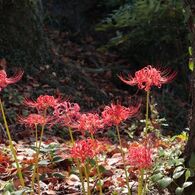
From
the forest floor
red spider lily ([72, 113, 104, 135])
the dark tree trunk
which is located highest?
red spider lily ([72, 113, 104, 135])

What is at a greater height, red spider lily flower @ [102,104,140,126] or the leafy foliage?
red spider lily flower @ [102,104,140,126]

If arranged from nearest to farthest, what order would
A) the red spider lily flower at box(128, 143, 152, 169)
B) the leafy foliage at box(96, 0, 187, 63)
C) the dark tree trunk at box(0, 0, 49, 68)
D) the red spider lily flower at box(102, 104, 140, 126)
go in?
the red spider lily flower at box(128, 143, 152, 169) → the red spider lily flower at box(102, 104, 140, 126) → the dark tree trunk at box(0, 0, 49, 68) → the leafy foliage at box(96, 0, 187, 63)

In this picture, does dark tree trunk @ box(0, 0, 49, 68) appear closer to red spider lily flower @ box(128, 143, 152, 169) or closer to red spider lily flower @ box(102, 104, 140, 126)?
red spider lily flower @ box(102, 104, 140, 126)

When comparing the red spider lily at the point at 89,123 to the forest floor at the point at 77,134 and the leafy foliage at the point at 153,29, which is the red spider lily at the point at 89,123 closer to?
the forest floor at the point at 77,134

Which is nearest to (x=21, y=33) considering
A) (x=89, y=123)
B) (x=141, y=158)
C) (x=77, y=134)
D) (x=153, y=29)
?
(x=77, y=134)

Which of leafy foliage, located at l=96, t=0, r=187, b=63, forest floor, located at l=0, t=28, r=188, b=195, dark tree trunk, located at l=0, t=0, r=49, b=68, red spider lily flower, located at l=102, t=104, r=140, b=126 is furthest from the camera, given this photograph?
leafy foliage, located at l=96, t=0, r=187, b=63

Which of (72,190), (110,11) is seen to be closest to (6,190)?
(72,190)

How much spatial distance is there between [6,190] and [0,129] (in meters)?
2.47

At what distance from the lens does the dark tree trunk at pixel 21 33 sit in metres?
6.57

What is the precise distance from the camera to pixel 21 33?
673cm

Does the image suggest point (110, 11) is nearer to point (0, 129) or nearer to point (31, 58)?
point (31, 58)

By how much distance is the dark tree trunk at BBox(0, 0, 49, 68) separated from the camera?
6.57 meters

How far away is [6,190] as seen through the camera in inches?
91.3

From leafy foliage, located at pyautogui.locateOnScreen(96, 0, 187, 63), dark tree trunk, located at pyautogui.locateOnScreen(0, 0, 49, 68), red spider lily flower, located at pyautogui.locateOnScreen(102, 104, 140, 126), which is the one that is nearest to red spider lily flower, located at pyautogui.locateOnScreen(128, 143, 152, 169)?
red spider lily flower, located at pyautogui.locateOnScreen(102, 104, 140, 126)
